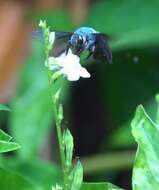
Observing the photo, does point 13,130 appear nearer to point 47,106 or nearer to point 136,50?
point 47,106

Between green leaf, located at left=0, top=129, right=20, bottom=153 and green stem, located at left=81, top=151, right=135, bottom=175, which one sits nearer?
green leaf, located at left=0, top=129, right=20, bottom=153

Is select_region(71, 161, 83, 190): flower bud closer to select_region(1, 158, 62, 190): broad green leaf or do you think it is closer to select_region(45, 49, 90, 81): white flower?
select_region(45, 49, 90, 81): white flower

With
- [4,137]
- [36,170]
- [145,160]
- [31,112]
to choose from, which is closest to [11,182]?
[4,137]

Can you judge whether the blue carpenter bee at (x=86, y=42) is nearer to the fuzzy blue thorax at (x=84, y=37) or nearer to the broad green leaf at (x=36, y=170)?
the fuzzy blue thorax at (x=84, y=37)

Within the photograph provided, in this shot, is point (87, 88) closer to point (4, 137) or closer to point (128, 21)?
point (128, 21)

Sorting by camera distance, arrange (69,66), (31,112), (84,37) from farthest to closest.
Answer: (31,112)
(84,37)
(69,66)

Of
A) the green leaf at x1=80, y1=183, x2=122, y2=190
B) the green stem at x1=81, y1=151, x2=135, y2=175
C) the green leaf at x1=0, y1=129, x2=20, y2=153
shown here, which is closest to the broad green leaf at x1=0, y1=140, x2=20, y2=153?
the green leaf at x1=0, y1=129, x2=20, y2=153
